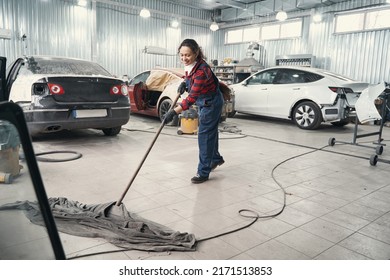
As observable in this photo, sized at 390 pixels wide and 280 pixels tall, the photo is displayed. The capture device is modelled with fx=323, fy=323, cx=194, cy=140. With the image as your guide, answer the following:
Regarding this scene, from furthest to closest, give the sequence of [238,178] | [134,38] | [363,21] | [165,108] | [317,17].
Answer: [134,38], [317,17], [363,21], [165,108], [238,178]

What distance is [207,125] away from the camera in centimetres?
334

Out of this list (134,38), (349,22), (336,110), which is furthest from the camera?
(134,38)

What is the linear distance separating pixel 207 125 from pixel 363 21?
966 cm

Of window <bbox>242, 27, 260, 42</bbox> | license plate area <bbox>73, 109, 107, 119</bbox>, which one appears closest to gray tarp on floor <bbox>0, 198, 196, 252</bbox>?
license plate area <bbox>73, 109, 107, 119</bbox>

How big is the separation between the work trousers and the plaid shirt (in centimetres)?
12

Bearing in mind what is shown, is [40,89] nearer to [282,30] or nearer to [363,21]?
[363,21]

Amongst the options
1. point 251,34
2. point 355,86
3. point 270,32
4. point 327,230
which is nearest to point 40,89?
point 327,230

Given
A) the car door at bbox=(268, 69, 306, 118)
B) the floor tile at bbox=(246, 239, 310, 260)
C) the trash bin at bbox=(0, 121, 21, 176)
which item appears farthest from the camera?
the car door at bbox=(268, 69, 306, 118)

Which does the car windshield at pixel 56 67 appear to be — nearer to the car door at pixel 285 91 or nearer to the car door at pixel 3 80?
the car door at pixel 3 80

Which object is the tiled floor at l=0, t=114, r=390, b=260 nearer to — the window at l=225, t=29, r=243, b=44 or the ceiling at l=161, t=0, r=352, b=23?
the ceiling at l=161, t=0, r=352, b=23

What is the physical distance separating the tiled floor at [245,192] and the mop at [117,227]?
7 centimetres

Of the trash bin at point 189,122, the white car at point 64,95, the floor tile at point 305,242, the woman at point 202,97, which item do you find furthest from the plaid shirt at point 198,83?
the trash bin at point 189,122

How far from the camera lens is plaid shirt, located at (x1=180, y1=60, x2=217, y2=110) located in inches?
123
